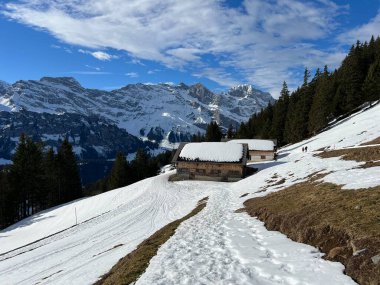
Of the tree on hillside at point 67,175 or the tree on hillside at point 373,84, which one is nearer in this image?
the tree on hillside at point 67,175

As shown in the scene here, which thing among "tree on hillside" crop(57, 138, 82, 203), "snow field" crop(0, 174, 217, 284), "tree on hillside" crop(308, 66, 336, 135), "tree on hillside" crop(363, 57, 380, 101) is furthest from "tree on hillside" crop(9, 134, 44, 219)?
"tree on hillside" crop(363, 57, 380, 101)

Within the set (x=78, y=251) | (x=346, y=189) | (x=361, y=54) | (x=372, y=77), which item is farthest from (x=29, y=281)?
(x=361, y=54)

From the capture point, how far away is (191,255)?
12.9 meters

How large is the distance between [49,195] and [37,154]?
11.3 m

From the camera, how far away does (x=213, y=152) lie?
6219cm

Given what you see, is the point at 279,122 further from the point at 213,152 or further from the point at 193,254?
the point at 193,254

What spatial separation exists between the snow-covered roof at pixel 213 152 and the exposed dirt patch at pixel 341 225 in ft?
→ 133

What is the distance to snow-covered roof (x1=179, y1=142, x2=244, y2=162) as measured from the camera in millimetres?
59812

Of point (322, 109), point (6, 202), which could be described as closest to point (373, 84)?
point (322, 109)

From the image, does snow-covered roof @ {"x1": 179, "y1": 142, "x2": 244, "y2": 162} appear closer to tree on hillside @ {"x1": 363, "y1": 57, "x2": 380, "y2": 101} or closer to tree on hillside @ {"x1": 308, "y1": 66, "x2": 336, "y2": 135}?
tree on hillside @ {"x1": 308, "y1": 66, "x2": 336, "y2": 135}

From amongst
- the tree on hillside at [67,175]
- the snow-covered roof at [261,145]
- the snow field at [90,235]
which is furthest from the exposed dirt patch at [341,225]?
the tree on hillside at [67,175]

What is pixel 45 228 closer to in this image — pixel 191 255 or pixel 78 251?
pixel 78 251

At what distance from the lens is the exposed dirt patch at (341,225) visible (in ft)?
29.8

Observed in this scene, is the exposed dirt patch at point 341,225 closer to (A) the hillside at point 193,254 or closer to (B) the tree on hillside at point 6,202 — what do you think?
(A) the hillside at point 193,254
